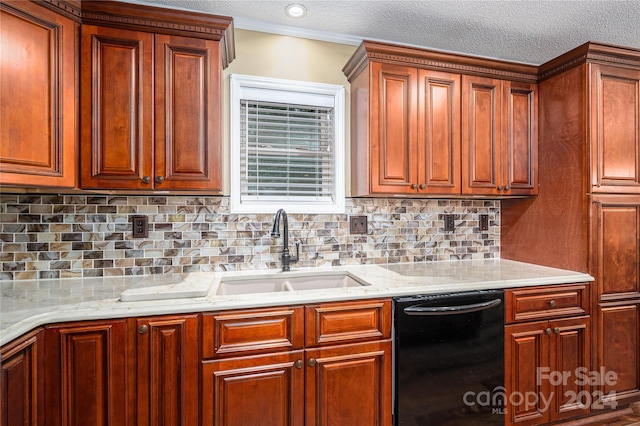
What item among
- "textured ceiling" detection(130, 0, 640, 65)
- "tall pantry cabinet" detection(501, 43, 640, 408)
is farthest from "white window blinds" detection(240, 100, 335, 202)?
"tall pantry cabinet" detection(501, 43, 640, 408)

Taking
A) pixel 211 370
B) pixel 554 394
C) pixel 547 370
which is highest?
pixel 211 370

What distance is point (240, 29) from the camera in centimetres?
215

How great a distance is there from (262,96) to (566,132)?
6.71 ft

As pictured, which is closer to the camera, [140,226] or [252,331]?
[252,331]

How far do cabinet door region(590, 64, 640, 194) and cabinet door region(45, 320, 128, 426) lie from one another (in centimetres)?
276

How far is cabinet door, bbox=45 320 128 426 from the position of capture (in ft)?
4.27

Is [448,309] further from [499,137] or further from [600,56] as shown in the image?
[600,56]

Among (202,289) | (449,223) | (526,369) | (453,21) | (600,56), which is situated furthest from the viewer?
(449,223)

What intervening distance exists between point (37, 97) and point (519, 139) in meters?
2.82

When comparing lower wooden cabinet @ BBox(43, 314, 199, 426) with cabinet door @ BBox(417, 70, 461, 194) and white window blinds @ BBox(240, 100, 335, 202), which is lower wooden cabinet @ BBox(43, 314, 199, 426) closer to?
white window blinds @ BBox(240, 100, 335, 202)

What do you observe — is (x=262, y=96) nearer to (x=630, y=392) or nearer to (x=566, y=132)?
(x=566, y=132)

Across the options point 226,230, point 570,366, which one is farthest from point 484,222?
point 226,230

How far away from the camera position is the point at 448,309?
1.71m

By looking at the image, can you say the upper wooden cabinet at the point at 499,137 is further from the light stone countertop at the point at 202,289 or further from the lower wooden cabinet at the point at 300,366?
the lower wooden cabinet at the point at 300,366
